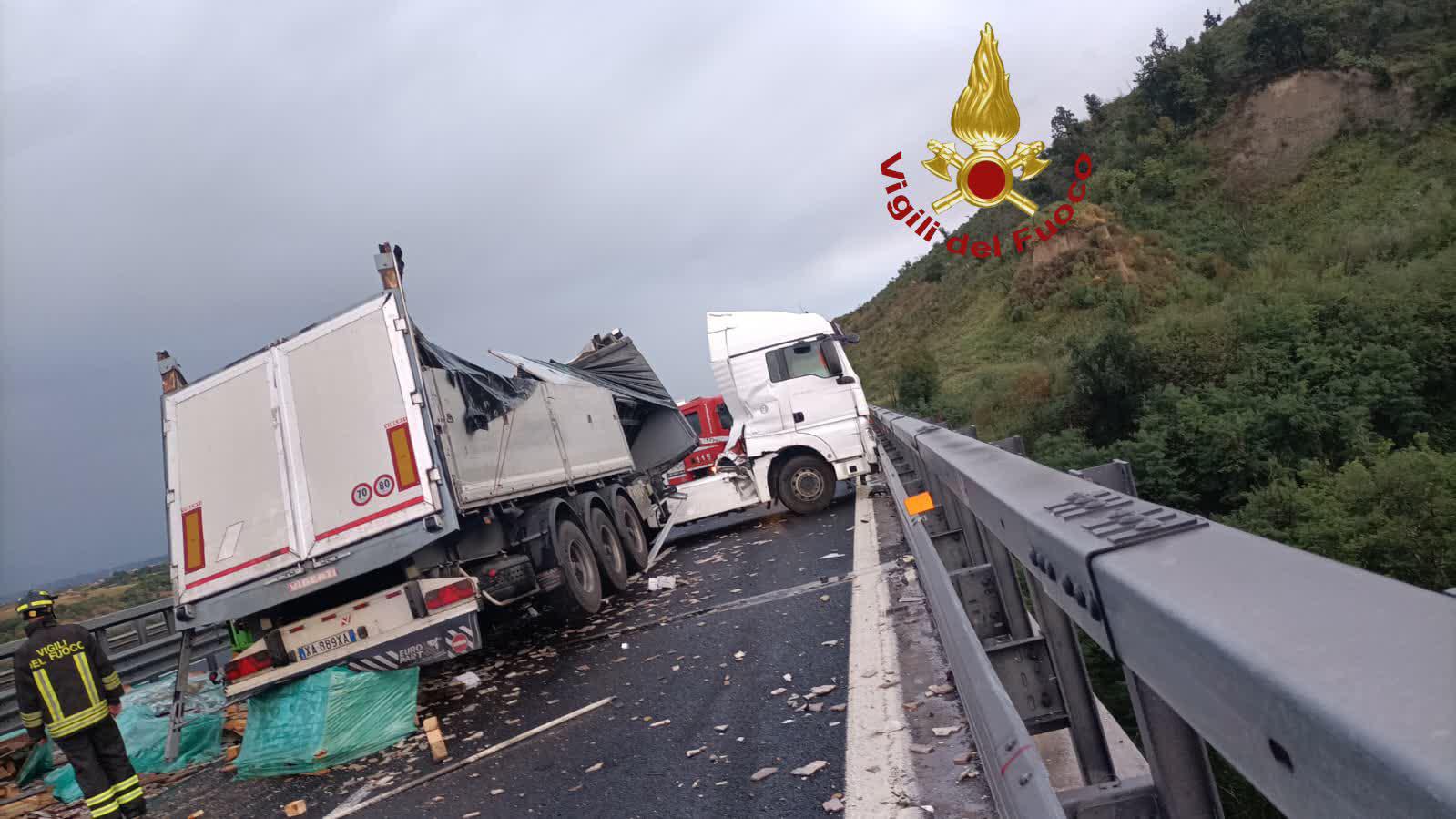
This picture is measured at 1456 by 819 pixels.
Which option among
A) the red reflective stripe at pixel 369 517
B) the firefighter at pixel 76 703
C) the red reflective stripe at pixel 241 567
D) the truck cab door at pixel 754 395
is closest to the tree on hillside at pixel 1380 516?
the truck cab door at pixel 754 395

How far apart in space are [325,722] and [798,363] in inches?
352

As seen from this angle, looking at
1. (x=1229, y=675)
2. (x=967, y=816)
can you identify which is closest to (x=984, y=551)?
(x=967, y=816)

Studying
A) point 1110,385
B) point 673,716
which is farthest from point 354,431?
point 1110,385

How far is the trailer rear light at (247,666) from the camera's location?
7.31 meters

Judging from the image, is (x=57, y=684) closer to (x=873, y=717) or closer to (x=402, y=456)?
(x=402, y=456)

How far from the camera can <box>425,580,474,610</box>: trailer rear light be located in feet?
24.6

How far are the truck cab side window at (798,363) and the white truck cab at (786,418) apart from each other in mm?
13

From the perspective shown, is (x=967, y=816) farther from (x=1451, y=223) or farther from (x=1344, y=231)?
(x=1344, y=231)

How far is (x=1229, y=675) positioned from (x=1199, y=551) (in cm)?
40

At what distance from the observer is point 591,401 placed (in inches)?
523

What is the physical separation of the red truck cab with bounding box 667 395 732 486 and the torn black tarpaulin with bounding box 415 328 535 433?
Answer: 891 cm

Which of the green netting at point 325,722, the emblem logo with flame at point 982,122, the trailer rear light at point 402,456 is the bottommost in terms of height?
the green netting at point 325,722

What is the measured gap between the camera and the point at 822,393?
14102 mm

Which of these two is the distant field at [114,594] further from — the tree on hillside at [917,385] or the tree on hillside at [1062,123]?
the tree on hillside at [1062,123]
